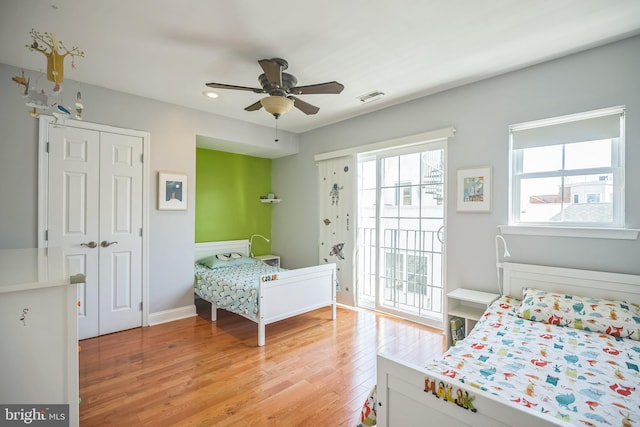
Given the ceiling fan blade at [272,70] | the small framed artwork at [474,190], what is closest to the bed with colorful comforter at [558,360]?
the small framed artwork at [474,190]

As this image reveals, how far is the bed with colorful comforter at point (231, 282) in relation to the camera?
10.1ft

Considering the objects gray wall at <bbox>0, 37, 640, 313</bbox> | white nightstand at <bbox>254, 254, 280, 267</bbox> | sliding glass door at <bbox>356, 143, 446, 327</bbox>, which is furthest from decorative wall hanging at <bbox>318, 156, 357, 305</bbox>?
white nightstand at <bbox>254, 254, 280, 267</bbox>

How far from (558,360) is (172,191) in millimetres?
3879

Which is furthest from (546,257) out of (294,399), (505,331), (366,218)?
(294,399)

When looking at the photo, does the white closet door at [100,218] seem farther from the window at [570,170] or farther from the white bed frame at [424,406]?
the window at [570,170]

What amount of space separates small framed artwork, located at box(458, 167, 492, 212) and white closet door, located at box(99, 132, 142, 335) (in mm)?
3614

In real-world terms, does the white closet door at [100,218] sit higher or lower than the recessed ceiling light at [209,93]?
lower

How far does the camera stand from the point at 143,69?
273cm

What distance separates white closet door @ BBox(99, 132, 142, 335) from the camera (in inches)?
125

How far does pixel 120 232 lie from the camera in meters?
3.29

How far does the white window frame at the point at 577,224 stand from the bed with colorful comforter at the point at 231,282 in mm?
2623

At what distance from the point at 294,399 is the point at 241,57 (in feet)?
8.98

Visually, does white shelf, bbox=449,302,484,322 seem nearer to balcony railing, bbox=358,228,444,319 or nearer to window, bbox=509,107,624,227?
balcony railing, bbox=358,228,444,319

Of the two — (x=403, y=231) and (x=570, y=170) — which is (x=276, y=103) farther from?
(x=570, y=170)
